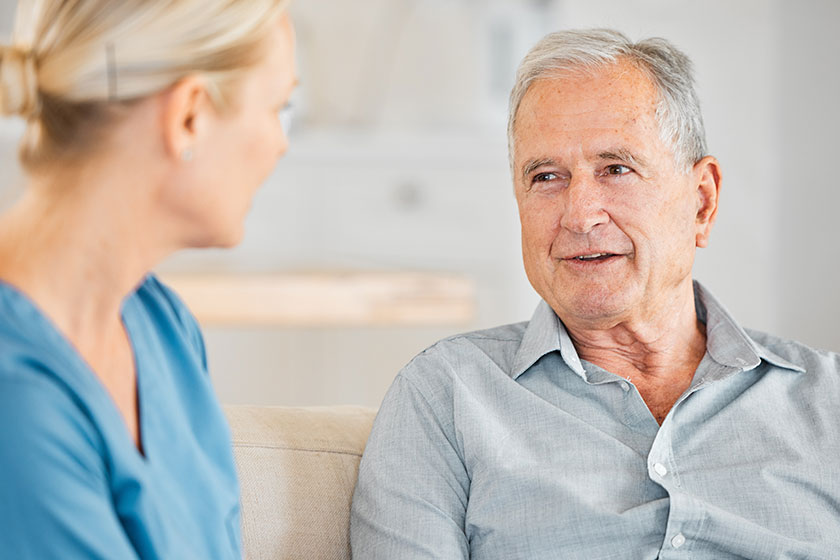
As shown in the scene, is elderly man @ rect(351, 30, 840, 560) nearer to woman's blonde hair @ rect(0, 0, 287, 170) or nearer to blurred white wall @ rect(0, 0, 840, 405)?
woman's blonde hair @ rect(0, 0, 287, 170)

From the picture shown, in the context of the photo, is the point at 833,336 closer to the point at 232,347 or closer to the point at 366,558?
the point at 232,347

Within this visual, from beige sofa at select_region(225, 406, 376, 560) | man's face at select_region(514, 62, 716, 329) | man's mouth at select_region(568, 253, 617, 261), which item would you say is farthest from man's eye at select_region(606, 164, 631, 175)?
beige sofa at select_region(225, 406, 376, 560)

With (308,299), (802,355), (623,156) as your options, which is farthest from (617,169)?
(308,299)

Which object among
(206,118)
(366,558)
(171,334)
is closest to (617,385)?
(366,558)

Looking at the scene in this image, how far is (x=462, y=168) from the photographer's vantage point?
331cm

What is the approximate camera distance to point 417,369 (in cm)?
138

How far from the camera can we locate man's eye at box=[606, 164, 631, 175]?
4.65 feet

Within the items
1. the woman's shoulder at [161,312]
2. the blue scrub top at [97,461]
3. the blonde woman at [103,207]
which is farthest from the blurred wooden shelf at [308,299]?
the blonde woman at [103,207]

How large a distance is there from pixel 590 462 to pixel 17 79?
2.93 feet

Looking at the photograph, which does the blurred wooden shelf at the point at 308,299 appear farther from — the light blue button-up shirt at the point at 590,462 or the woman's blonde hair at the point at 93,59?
the woman's blonde hair at the point at 93,59

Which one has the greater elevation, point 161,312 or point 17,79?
point 17,79

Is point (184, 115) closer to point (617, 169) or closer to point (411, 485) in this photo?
point (411, 485)

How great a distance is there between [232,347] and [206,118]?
2.64 metres

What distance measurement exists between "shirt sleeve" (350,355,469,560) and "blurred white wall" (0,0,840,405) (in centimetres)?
194
